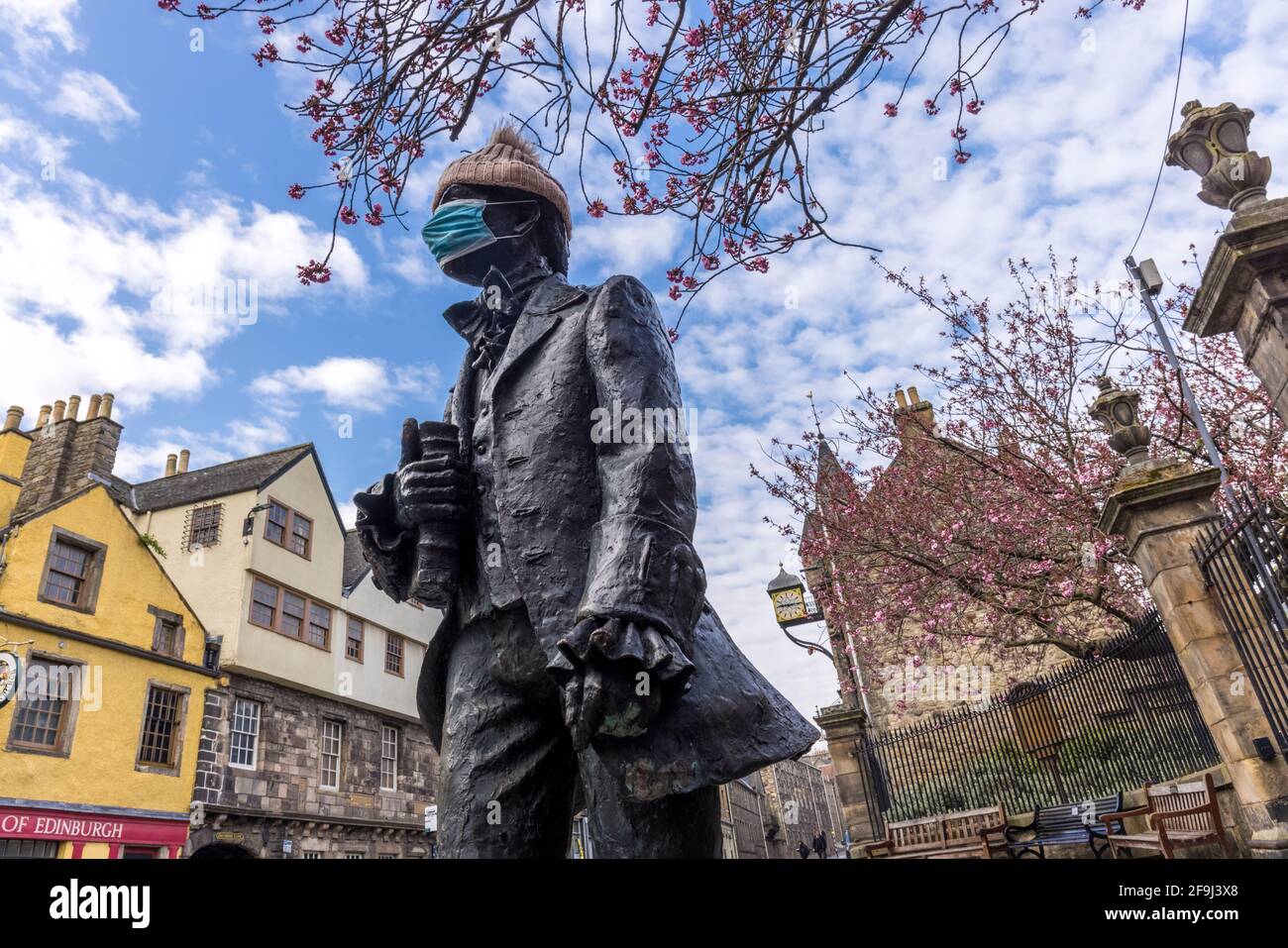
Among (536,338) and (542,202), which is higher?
(542,202)

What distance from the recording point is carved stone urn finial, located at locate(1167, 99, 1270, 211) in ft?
19.5

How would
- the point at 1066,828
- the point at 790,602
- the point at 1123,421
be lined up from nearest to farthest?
1. the point at 1123,421
2. the point at 1066,828
3. the point at 790,602

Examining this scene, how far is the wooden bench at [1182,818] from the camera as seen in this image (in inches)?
238

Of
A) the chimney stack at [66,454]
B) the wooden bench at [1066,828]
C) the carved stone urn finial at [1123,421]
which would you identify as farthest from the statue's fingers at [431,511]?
the chimney stack at [66,454]

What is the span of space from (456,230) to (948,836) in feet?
42.4

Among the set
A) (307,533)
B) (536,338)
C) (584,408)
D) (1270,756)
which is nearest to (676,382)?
(584,408)

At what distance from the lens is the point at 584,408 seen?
2.33 metres

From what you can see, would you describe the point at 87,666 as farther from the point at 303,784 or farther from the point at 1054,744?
the point at 1054,744

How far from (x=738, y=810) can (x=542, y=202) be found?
50902 millimetres

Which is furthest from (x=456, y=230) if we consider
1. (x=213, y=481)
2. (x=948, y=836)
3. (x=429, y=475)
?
(x=213, y=481)

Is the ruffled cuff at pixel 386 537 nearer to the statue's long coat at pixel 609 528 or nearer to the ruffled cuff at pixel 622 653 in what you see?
the statue's long coat at pixel 609 528

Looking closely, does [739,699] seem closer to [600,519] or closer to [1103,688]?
[600,519]

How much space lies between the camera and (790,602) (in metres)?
17.9
